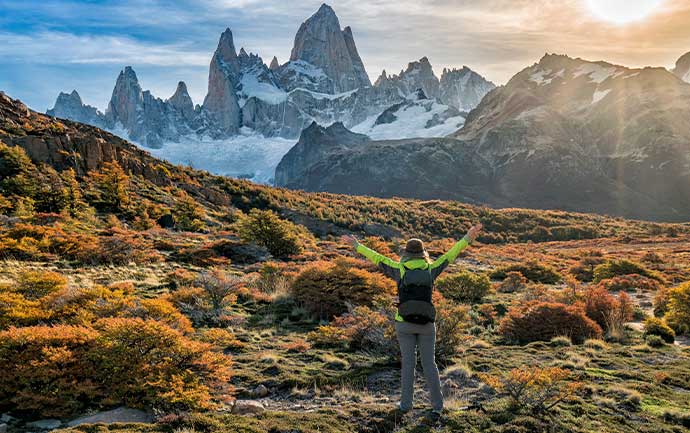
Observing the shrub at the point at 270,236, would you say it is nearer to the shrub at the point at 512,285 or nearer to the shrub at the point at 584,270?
the shrub at the point at 512,285

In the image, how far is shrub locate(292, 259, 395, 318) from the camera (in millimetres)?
14477

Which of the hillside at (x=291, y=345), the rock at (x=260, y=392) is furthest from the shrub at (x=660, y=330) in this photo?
the rock at (x=260, y=392)

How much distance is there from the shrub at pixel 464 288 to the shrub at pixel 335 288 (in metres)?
4.02

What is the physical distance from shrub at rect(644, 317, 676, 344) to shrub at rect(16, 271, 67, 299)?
49.6 ft

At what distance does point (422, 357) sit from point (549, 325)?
719 centimetres

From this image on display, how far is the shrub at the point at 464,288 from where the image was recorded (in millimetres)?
18750

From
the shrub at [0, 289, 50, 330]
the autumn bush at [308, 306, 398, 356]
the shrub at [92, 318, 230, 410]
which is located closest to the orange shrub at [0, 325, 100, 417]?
the shrub at [92, 318, 230, 410]

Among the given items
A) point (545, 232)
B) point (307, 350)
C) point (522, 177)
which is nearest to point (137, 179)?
point (307, 350)

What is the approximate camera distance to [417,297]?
6.64 m

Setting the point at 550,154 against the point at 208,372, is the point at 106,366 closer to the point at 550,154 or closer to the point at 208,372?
the point at 208,372

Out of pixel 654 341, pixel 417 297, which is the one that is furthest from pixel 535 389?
pixel 654 341

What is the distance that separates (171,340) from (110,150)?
141 ft

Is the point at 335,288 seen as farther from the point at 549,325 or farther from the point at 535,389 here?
the point at 535,389

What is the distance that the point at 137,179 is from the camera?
44719 millimetres
